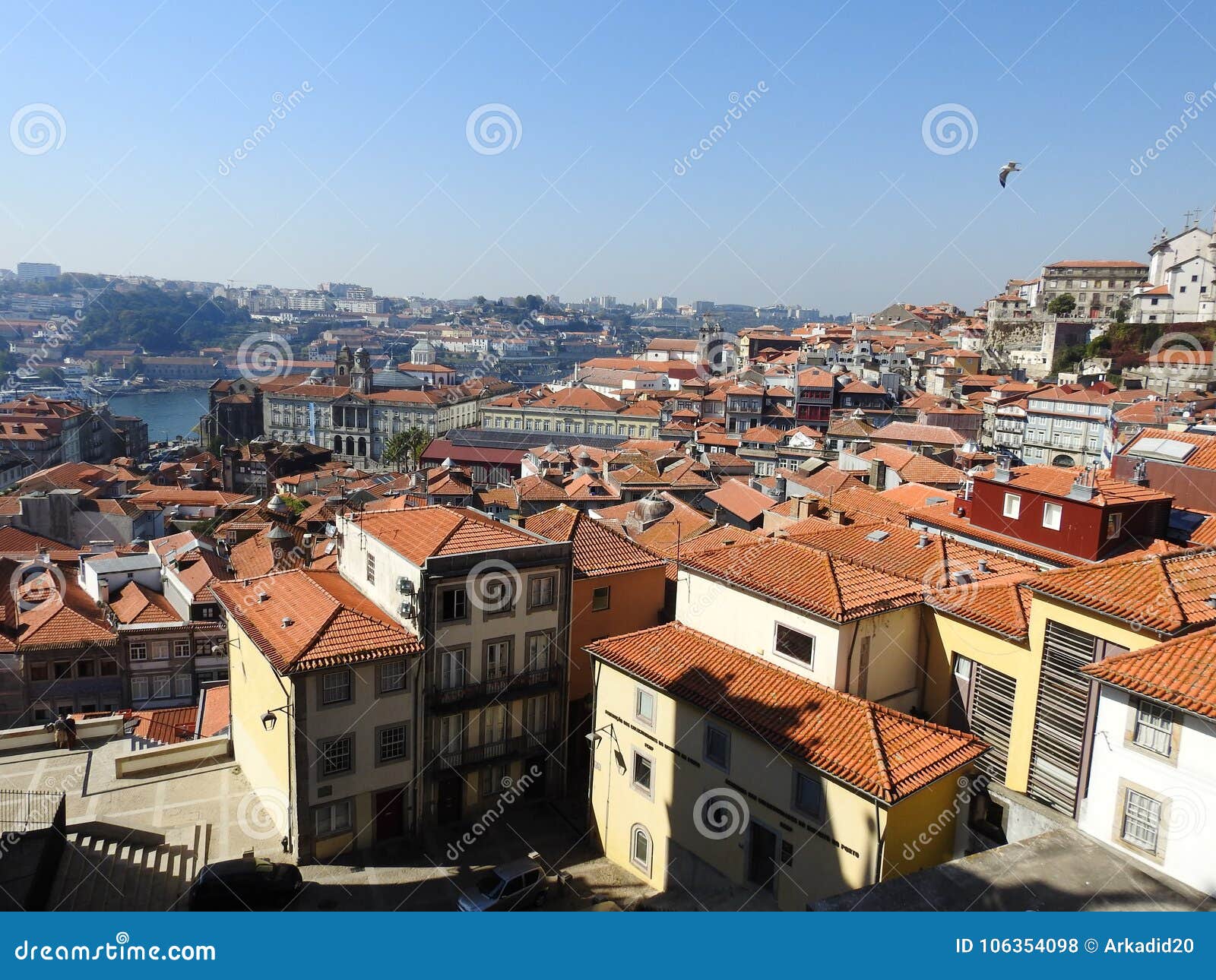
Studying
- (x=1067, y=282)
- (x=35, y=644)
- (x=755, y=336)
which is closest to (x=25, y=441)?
→ (x=35, y=644)

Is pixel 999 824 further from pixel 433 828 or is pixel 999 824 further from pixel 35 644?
pixel 35 644

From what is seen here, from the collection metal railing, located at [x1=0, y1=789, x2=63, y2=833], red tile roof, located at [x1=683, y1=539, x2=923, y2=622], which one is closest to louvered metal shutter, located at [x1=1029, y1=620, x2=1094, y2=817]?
red tile roof, located at [x1=683, y1=539, x2=923, y2=622]

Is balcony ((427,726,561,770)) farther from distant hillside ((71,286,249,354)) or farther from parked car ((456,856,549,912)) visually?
distant hillside ((71,286,249,354))

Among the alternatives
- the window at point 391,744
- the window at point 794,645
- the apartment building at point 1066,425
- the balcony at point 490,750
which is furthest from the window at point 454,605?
the apartment building at point 1066,425

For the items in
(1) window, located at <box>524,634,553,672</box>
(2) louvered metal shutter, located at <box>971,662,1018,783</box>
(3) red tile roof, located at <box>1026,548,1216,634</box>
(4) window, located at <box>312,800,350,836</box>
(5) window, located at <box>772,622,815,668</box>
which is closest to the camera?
(3) red tile roof, located at <box>1026,548,1216,634</box>

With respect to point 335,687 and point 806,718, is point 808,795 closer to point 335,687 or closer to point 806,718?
point 806,718

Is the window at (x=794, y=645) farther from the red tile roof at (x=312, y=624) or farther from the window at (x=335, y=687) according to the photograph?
the window at (x=335, y=687)
